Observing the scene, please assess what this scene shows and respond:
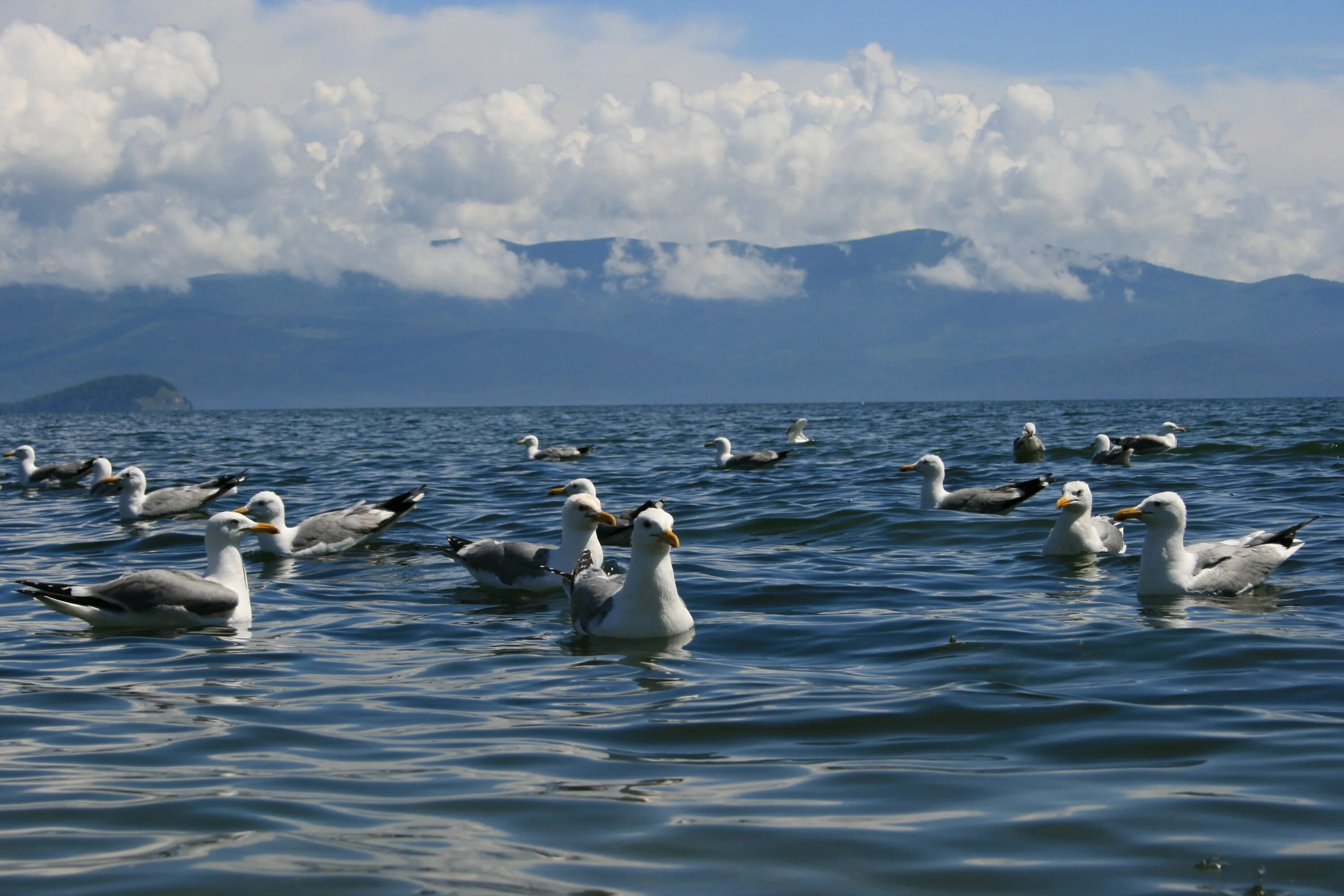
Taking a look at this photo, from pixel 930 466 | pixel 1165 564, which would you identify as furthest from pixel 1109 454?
pixel 1165 564

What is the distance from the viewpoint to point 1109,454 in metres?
28.2

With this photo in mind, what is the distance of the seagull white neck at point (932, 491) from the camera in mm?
19469

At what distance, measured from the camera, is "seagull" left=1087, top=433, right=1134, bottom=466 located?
91.1ft

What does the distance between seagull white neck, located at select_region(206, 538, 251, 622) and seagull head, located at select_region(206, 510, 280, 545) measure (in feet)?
0.13

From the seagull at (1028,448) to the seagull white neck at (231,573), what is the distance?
21.4 meters

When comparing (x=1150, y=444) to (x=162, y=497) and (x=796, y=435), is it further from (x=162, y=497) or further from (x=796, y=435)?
(x=162, y=497)

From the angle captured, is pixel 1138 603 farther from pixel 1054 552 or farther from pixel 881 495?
pixel 881 495

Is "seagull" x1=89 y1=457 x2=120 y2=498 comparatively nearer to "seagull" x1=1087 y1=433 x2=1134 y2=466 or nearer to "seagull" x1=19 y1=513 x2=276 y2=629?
"seagull" x1=19 y1=513 x2=276 y2=629

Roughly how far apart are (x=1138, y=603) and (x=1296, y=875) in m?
6.72

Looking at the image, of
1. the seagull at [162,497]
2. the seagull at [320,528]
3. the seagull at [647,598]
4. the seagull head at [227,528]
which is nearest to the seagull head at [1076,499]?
the seagull at [647,598]

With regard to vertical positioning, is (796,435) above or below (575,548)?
above

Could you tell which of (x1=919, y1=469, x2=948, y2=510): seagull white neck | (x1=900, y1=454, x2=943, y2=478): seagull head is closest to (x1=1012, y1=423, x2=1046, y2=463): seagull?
(x1=900, y1=454, x2=943, y2=478): seagull head

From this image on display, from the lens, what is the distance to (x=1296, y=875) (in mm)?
5078

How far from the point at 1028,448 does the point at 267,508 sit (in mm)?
18662
